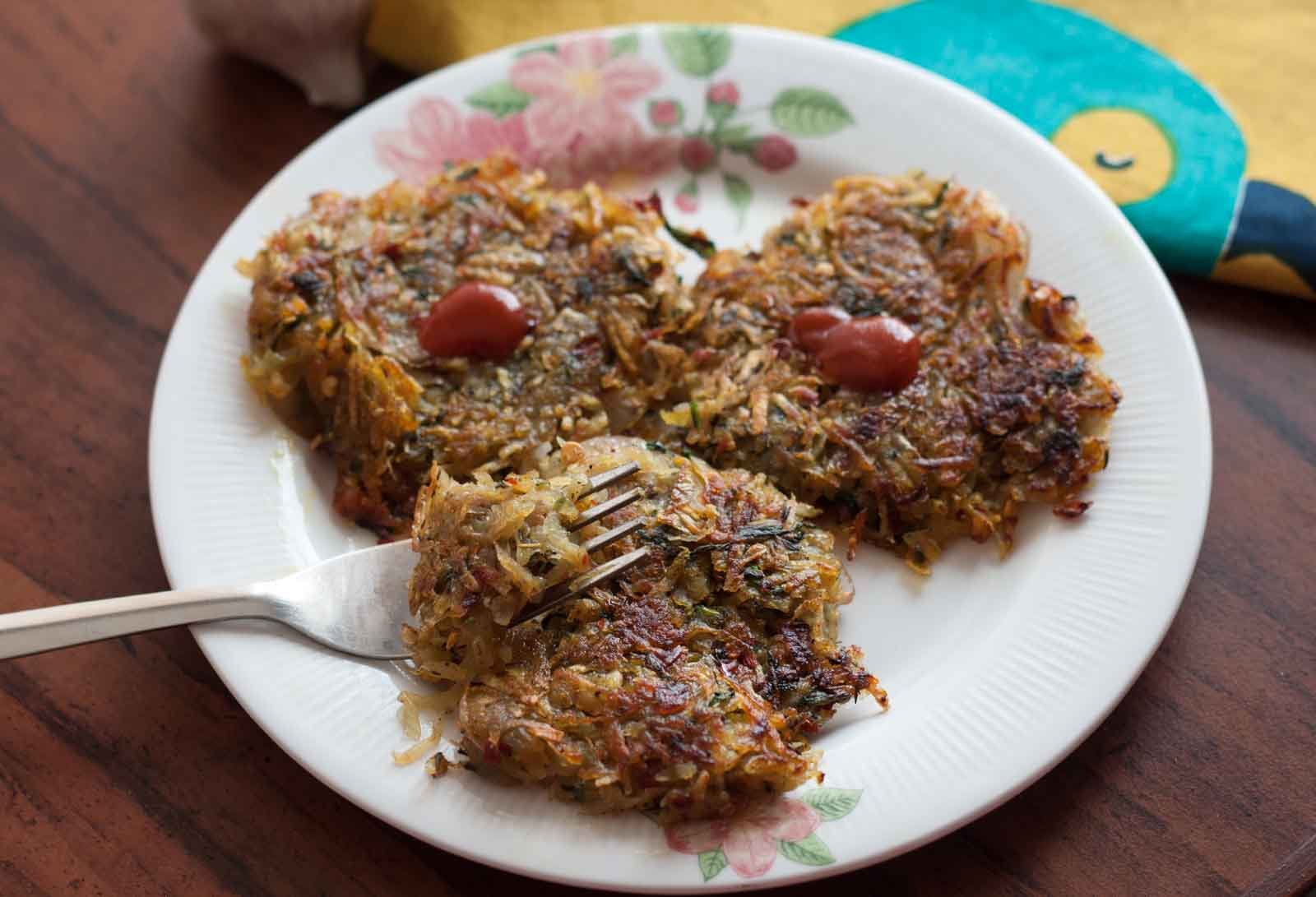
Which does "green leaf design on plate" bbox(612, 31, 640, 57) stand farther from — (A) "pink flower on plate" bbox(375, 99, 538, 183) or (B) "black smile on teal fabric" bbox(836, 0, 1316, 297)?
(B) "black smile on teal fabric" bbox(836, 0, 1316, 297)

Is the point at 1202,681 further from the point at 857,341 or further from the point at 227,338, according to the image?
the point at 227,338

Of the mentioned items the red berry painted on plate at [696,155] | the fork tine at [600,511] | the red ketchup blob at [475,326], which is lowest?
the fork tine at [600,511]

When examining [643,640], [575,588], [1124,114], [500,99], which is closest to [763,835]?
[643,640]

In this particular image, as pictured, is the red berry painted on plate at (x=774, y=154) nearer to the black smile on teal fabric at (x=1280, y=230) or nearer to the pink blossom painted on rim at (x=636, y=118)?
the pink blossom painted on rim at (x=636, y=118)

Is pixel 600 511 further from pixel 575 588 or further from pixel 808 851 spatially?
pixel 808 851

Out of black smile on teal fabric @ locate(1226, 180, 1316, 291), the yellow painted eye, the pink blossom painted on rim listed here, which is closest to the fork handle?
the pink blossom painted on rim

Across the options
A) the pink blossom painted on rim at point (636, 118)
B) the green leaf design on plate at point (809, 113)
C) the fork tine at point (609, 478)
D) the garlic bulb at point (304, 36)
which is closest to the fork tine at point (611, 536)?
the fork tine at point (609, 478)

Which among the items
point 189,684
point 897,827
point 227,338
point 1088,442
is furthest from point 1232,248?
point 189,684
